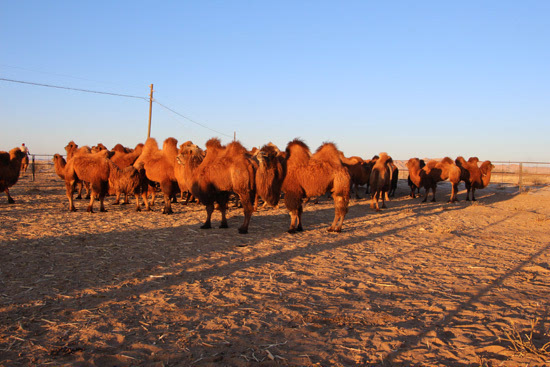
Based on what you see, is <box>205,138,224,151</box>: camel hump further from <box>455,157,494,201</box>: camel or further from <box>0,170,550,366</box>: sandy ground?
<box>455,157,494,201</box>: camel

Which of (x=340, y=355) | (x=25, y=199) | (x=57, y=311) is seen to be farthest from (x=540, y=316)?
(x=25, y=199)

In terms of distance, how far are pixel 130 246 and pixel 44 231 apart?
275 centimetres


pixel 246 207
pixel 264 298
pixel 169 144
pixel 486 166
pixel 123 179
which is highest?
pixel 486 166

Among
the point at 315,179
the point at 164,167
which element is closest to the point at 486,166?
the point at 315,179

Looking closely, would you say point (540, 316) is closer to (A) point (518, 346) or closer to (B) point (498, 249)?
(A) point (518, 346)

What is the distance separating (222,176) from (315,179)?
94.6 inches

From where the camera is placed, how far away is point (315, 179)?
30.1 feet

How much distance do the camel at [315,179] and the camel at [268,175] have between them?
0.23 metres

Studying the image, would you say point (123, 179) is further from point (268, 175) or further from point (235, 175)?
point (268, 175)

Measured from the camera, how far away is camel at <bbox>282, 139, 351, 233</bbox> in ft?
30.1

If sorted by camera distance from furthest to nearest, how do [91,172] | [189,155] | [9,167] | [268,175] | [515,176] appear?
[515,176]
[9,167]
[91,172]
[189,155]
[268,175]

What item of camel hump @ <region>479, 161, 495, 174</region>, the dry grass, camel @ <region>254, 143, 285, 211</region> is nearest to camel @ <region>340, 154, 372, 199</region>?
camel hump @ <region>479, 161, 495, 174</region>

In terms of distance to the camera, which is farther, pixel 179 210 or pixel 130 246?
pixel 179 210

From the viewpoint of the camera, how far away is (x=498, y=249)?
812cm
